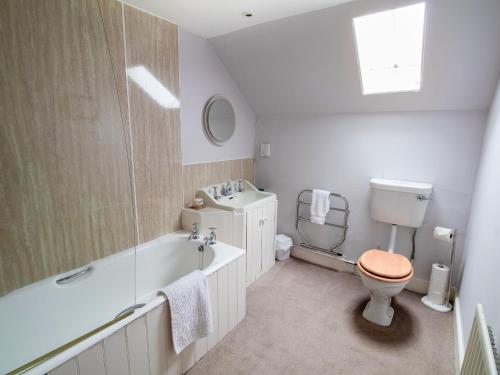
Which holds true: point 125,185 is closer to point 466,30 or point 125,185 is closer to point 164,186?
point 164,186

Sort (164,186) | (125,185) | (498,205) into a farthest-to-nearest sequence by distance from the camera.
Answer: (164,186) < (125,185) < (498,205)

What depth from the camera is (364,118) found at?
2484 millimetres

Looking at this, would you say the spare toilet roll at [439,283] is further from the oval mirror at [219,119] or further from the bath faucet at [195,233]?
the oval mirror at [219,119]

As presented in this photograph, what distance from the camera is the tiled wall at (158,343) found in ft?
3.82

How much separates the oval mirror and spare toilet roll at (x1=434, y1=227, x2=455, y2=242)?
206 cm

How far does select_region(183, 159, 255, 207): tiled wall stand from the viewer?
2.40 meters

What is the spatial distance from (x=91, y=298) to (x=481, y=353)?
79.2 inches

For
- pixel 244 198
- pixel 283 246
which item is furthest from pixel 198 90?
pixel 283 246

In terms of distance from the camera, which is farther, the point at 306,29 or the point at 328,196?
the point at 328,196

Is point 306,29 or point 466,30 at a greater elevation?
point 306,29

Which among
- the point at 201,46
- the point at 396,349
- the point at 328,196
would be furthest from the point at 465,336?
the point at 201,46

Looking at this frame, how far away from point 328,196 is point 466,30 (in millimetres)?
1605

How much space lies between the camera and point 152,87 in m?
2.03

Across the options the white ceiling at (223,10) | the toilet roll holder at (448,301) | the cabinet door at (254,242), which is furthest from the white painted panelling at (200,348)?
the white ceiling at (223,10)
